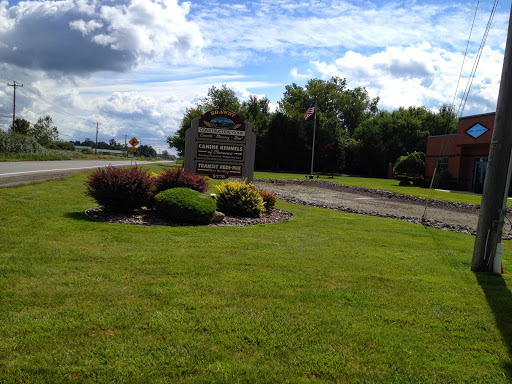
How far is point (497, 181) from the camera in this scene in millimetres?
6305

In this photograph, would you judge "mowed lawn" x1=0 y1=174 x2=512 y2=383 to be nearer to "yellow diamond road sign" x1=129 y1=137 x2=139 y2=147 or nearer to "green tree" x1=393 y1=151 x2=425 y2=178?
"yellow diamond road sign" x1=129 y1=137 x2=139 y2=147

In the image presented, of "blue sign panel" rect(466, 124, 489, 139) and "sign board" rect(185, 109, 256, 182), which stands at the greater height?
"blue sign panel" rect(466, 124, 489, 139)

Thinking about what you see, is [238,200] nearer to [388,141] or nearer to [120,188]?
[120,188]

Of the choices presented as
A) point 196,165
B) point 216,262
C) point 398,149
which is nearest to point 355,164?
point 398,149

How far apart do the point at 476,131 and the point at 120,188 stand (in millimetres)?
30604

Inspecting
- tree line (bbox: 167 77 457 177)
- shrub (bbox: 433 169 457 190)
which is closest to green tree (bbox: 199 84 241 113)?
tree line (bbox: 167 77 457 177)

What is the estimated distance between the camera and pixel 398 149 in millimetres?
62188

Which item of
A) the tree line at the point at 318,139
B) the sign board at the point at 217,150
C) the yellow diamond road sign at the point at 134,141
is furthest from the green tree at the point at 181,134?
the sign board at the point at 217,150

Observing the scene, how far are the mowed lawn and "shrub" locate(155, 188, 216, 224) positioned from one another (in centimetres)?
174

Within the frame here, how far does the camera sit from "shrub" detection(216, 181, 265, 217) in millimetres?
11352

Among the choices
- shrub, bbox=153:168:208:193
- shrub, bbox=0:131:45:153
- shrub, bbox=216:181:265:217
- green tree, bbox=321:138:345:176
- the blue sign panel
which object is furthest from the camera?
green tree, bbox=321:138:345:176

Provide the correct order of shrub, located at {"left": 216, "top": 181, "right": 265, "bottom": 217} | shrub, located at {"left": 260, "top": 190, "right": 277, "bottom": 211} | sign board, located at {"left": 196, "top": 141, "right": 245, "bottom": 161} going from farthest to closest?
sign board, located at {"left": 196, "top": 141, "right": 245, "bottom": 161}
shrub, located at {"left": 260, "top": 190, "right": 277, "bottom": 211}
shrub, located at {"left": 216, "top": 181, "right": 265, "bottom": 217}

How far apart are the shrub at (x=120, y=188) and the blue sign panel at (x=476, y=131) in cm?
2949

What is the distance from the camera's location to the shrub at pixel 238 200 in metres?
11.4
